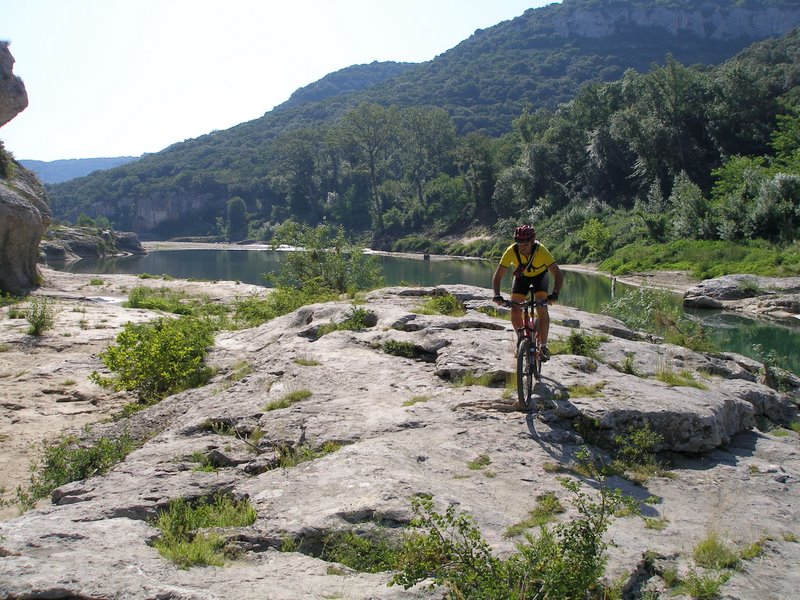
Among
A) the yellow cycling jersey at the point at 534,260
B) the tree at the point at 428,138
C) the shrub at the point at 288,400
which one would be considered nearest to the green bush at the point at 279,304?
the shrub at the point at 288,400

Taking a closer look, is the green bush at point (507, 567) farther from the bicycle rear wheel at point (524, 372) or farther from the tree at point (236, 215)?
the tree at point (236, 215)

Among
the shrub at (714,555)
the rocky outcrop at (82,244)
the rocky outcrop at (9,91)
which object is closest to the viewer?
the shrub at (714,555)

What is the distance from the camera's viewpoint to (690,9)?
18575 cm

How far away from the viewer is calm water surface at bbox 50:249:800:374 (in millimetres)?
22750

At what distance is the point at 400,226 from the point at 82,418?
81.2m

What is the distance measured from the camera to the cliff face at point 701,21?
598ft

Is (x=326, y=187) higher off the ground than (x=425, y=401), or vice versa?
(x=326, y=187)

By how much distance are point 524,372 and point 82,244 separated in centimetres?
6900

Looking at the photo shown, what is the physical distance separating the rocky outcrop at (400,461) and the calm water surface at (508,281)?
8.38 metres

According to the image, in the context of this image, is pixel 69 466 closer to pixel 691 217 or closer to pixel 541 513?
pixel 541 513

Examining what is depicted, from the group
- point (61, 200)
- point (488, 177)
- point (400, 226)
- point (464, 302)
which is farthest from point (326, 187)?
point (464, 302)

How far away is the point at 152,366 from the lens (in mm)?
10453

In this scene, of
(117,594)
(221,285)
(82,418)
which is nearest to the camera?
(117,594)

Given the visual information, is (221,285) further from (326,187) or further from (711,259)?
(326,187)
